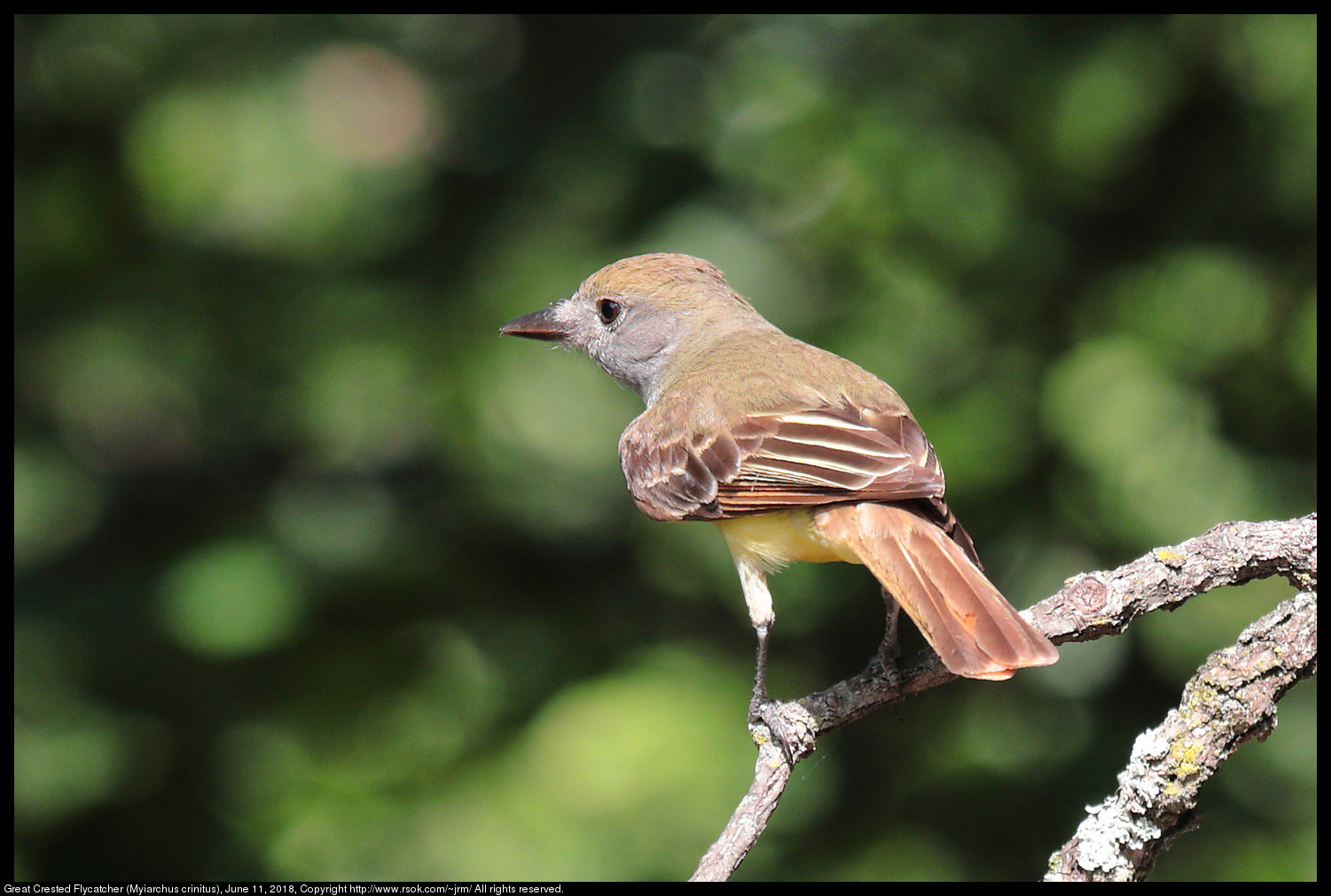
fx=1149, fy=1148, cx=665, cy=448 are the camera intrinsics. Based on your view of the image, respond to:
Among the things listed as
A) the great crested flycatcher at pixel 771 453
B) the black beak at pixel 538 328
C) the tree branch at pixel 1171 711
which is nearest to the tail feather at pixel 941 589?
the great crested flycatcher at pixel 771 453

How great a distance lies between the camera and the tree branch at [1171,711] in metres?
2.89

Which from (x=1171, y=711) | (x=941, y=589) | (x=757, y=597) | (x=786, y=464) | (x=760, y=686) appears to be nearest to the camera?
(x=1171, y=711)

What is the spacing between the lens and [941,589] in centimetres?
332

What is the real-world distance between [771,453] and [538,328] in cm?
169

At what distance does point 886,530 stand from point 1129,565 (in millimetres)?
723

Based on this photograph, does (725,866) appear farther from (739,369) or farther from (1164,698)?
(1164,698)

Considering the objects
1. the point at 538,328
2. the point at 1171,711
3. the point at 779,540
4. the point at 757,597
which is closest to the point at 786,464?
the point at 779,540

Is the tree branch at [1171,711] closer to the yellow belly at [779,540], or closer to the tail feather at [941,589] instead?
the tail feather at [941,589]

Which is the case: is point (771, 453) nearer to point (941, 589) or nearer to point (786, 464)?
point (786, 464)

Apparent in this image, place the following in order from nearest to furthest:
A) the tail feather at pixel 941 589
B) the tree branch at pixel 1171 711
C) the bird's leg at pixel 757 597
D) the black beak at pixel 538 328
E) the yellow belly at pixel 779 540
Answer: the tree branch at pixel 1171 711, the tail feather at pixel 941 589, the yellow belly at pixel 779 540, the bird's leg at pixel 757 597, the black beak at pixel 538 328

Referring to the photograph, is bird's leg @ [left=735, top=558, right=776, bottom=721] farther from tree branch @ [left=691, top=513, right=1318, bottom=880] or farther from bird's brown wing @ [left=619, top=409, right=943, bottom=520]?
tree branch @ [left=691, top=513, right=1318, bottom=880]

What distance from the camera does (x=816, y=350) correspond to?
15.5ft

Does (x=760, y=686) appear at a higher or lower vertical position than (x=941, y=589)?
lower

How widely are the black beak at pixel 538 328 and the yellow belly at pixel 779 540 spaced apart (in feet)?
4.77
